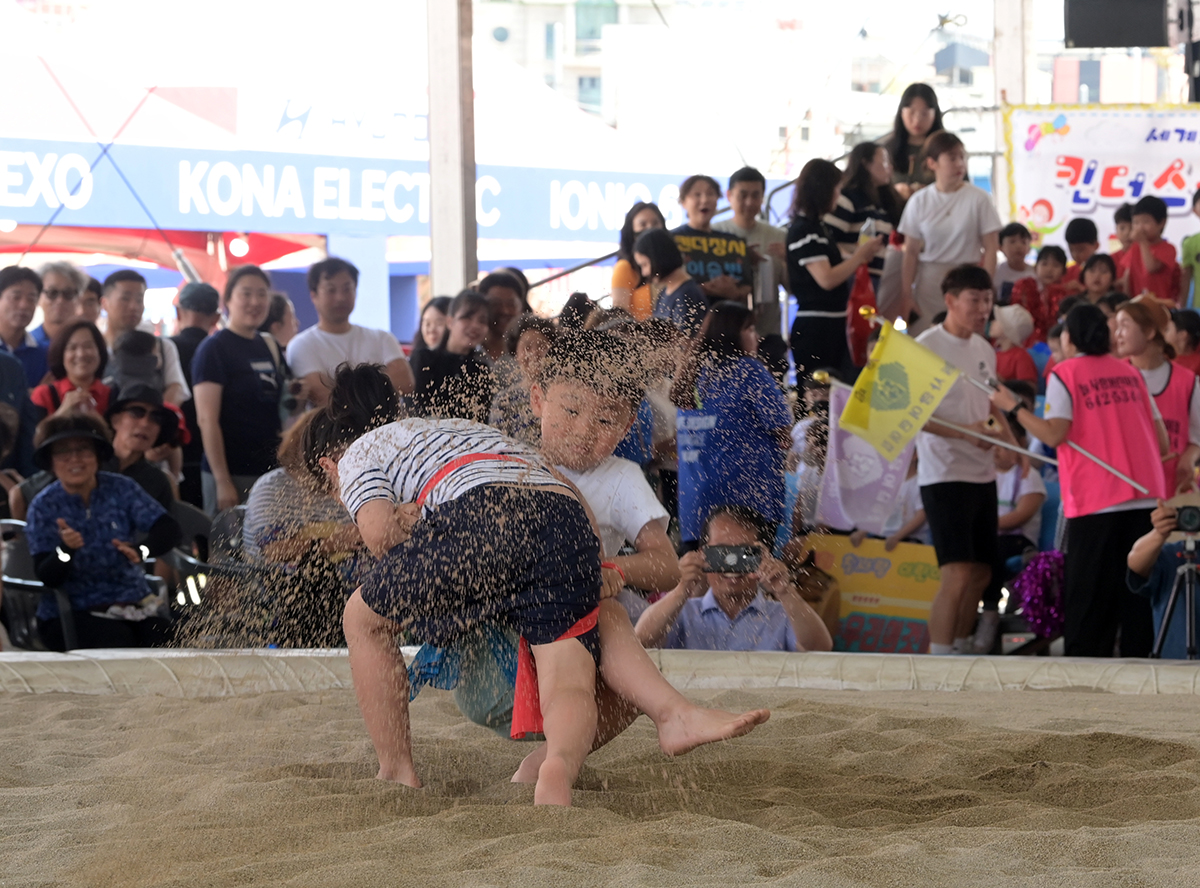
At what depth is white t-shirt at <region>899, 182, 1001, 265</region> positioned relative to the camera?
6.01 m

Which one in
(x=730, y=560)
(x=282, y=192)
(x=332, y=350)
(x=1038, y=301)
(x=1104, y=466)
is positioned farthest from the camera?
(x=282, y=192)

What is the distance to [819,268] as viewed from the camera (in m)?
5.43

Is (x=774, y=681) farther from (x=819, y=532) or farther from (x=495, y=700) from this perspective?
(x=495, y=700)

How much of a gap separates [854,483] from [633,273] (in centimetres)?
113

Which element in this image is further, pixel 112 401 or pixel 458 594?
pixel 112 401

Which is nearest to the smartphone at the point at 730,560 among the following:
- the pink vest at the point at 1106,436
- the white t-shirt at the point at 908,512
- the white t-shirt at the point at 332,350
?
the pink vest at the point at 1106,436

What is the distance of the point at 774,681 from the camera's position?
13.1ft

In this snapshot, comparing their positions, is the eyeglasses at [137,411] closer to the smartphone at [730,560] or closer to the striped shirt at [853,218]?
the smartphone at [730,560]

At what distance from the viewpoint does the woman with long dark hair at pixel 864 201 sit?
5.80m

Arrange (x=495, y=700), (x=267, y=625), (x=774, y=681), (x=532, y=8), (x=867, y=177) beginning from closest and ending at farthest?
(x=495, y=700)
(x=774, y=681)
(x=267, y=625)
(x=867, y=177)
(x=532, y=8)

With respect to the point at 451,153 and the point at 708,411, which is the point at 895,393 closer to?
the point at 708,411

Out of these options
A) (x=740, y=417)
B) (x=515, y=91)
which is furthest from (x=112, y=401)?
(x=515, y=91)

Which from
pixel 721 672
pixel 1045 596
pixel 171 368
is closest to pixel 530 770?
pixel 721 672

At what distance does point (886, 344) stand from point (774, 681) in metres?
1.30
